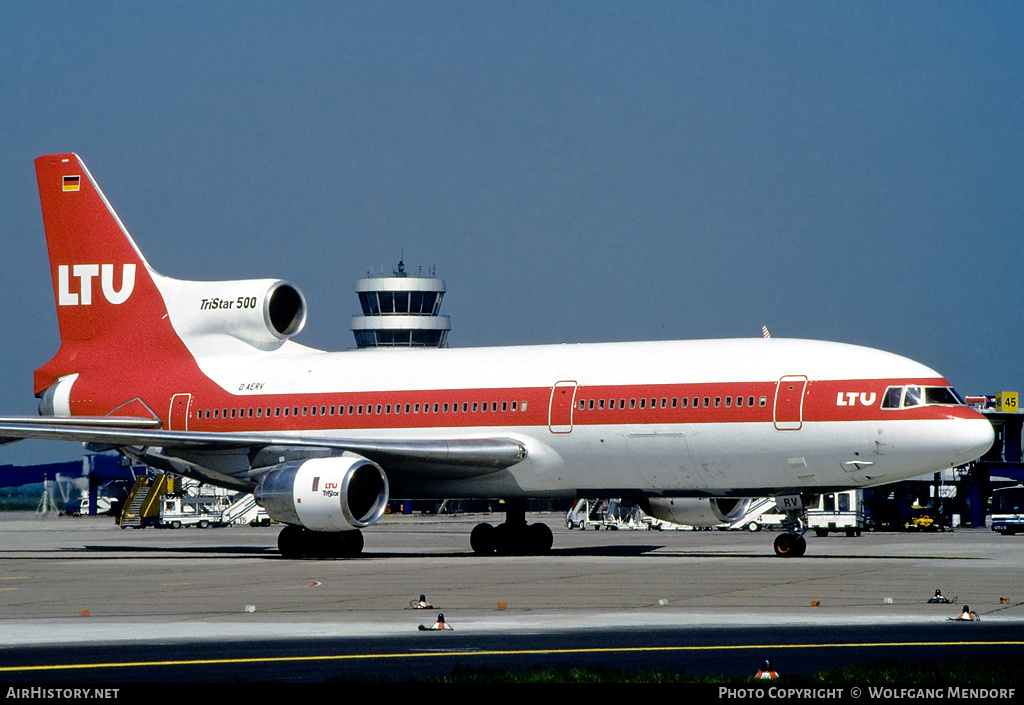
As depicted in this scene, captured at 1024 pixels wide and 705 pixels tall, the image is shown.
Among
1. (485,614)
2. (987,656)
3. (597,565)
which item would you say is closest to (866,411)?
(597,565)

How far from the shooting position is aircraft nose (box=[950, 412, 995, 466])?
29.6m

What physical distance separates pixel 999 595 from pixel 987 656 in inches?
308

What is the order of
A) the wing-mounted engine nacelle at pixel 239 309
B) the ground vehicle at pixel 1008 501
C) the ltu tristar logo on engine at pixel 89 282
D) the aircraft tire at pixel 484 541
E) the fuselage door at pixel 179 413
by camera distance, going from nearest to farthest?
the aircraft tire at pixel 484 541
the fuselage door at pixel 179 413
the wing-mounted engine nacelle at pixel 239 309
the ltu tristar logo on engine at pixel 89 282
the ground vehicle at pixel 1008 501

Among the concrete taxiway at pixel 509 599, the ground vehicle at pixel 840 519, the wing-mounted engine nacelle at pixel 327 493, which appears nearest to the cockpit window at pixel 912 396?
the concrete taxiway at pixel 509 599

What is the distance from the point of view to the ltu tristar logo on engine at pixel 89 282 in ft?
134

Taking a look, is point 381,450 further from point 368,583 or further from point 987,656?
point 987,656

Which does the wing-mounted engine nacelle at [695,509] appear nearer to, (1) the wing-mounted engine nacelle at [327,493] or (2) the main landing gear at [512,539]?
(2) the main landing gear at [512,539]

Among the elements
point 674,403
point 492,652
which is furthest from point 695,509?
point 492,652

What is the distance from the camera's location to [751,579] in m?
24.3

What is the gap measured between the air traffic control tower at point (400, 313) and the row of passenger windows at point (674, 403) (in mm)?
76939

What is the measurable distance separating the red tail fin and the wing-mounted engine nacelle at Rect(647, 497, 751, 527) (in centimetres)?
1435

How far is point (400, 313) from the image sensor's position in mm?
110438

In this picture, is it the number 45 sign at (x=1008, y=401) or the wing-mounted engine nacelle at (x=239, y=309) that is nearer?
the wing-mounted engine nacelle at (x=239, y=309)

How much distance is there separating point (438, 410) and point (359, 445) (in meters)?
2.43
